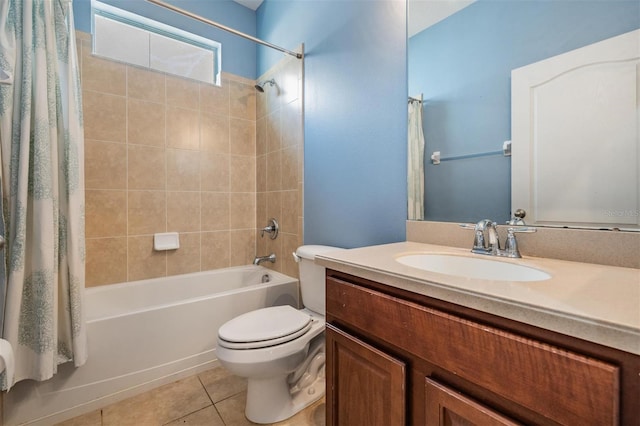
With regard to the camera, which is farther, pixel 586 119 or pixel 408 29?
pixel 408 29

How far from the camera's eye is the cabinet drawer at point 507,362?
1.44 feet

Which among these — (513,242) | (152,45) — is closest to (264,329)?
(513,242)

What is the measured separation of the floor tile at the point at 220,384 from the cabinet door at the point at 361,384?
837 mm

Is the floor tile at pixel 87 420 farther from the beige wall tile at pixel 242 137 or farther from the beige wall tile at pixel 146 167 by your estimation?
the beige wall tile at pixel 242 137

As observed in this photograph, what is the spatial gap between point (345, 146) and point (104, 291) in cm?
184

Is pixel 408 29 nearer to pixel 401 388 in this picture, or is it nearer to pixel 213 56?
pixel 401 388

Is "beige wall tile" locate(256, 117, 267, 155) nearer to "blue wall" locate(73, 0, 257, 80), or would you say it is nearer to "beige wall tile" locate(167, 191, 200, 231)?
"blue wall" locate(73, 0, 257, 80)

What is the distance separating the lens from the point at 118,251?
1.97 metres

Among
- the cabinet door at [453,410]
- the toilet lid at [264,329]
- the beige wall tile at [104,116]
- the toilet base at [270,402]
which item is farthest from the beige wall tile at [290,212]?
the cabinet door at [453,410]

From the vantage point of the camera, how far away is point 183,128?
2.21 m

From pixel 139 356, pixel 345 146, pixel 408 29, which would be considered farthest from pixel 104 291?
pixel 408 29

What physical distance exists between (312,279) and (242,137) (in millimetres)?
1509

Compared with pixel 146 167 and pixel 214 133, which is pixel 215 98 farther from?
pixel 146 167

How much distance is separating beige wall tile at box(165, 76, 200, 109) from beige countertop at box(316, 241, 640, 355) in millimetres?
2010
